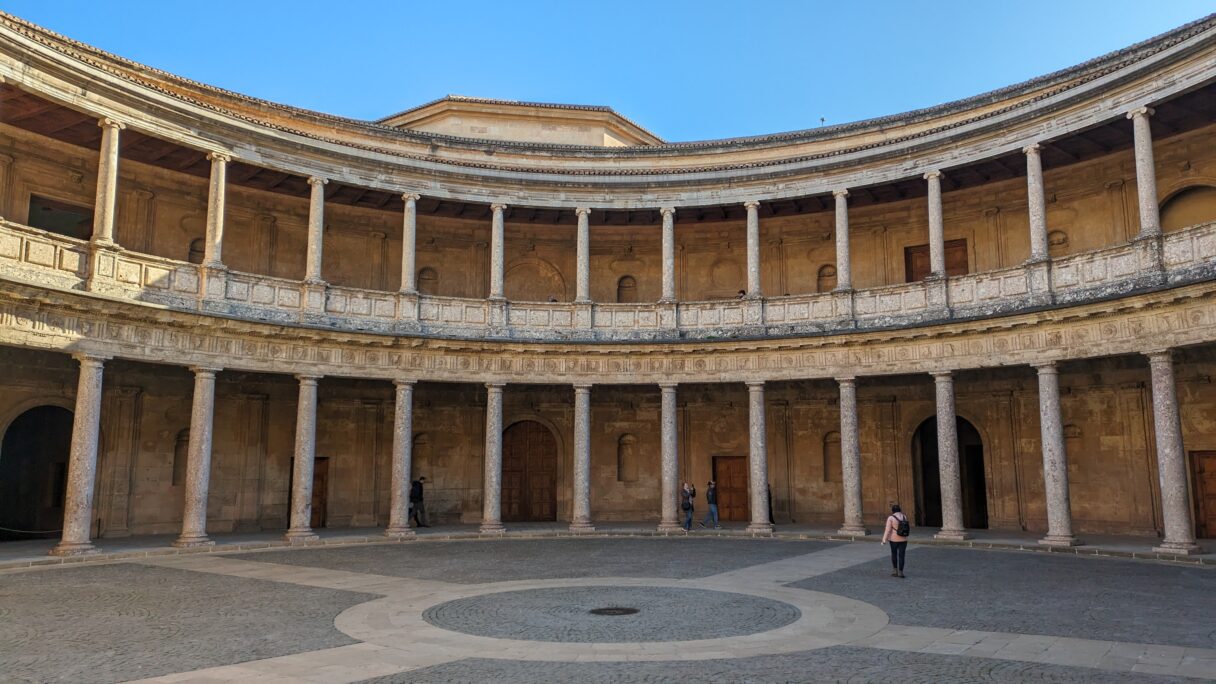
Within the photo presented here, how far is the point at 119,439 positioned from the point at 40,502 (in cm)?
273

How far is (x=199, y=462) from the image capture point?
20.1m

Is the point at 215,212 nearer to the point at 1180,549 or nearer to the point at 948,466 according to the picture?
the point at 948,466

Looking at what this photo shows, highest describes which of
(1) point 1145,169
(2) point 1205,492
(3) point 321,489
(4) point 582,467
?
(1) point 1145,169

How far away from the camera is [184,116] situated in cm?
2041

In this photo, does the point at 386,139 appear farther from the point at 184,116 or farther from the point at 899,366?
the point at 899,366

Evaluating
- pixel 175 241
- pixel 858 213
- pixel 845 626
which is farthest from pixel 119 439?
pixel 858 213

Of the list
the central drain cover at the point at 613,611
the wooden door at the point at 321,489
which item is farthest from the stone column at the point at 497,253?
the central drain cover at the point at 613,611

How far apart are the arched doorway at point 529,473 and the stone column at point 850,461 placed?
979 centimetres

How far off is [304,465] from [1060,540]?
723 inches

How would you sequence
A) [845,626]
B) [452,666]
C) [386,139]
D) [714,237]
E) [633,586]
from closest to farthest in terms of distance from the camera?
[452,666], [845,626], [633,586], [386,139], [714,237]

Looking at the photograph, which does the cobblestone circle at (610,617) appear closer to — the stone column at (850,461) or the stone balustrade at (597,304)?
the stone column at (850,461)

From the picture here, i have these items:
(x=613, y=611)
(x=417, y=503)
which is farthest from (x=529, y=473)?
(x=613, y=611)

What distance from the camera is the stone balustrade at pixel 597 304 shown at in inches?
701

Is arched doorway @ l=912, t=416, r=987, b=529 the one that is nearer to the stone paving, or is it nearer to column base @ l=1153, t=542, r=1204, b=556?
column base @ l=1153, t=542, r=1204, b=556
